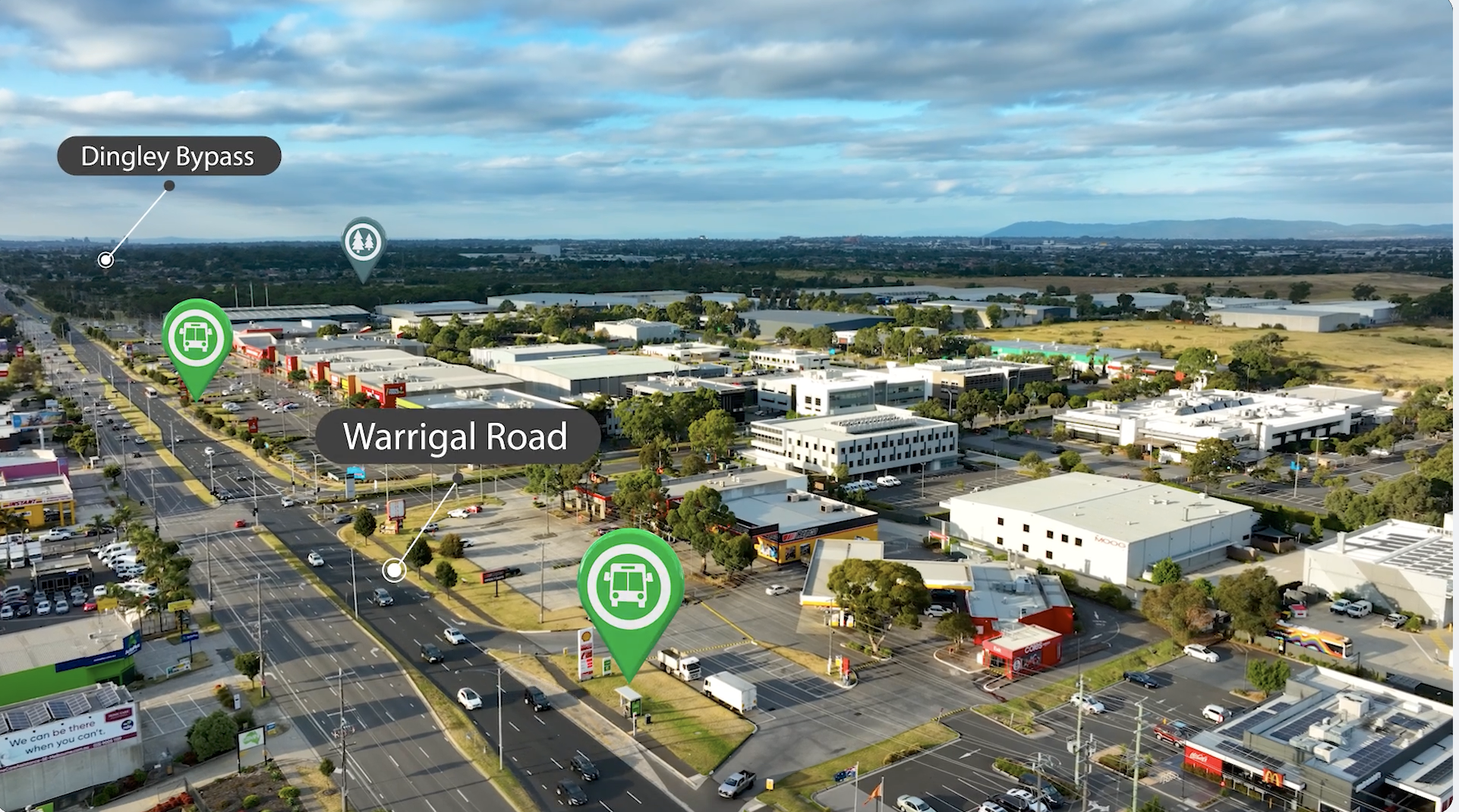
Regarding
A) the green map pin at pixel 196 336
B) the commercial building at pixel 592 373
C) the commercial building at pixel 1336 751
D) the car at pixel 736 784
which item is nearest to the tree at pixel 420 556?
the car at pixel 736 784

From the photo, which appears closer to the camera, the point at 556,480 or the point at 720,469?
the point at 556,480

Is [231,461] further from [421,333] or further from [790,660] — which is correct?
[421,333]

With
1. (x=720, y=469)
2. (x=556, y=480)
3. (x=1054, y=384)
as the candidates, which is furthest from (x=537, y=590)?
(x=1054, y=384)

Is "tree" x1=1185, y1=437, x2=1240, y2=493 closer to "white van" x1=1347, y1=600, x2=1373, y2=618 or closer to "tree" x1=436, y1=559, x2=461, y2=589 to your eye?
"white van" x1=1347, y1=600, x2=1373, y2=618

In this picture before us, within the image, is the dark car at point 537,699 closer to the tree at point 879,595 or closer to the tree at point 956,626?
the tree at point 879,595

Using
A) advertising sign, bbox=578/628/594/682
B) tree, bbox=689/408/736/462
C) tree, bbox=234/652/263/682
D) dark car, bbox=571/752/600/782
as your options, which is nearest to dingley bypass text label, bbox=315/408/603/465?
dark car, bbox=571/752/600/782

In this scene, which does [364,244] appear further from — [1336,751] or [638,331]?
[638,331]
